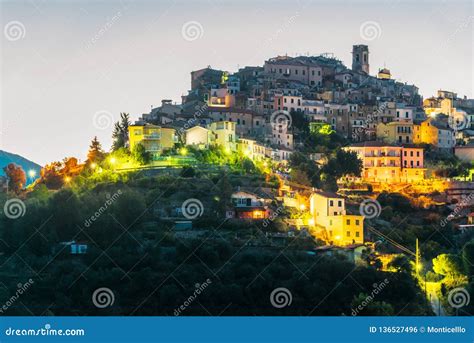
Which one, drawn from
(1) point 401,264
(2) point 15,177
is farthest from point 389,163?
(2) point 15,177

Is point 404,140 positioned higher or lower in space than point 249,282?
higher

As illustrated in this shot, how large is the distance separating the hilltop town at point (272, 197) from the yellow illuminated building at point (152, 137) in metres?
0.05

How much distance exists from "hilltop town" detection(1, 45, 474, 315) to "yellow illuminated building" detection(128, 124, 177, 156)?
0.17 ft

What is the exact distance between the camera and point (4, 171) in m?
37.5

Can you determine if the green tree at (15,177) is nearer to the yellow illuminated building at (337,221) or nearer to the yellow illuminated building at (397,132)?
the yellow illuminated building at (337,221)

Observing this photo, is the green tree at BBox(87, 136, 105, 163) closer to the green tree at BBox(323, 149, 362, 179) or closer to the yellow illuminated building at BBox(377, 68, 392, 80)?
the green tree at BBox(323, 149, 362, 179)

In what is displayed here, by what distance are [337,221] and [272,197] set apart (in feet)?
9.36

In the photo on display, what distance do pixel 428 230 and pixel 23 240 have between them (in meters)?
11.1

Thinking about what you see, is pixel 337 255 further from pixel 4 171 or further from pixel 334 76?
pixel 334 76

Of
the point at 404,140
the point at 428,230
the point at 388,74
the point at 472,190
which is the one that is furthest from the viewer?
the point at 388,74

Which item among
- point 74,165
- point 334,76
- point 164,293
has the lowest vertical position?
point 164,293

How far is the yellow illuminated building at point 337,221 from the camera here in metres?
30.8

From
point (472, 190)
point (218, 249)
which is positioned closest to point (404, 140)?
point (472, 190)

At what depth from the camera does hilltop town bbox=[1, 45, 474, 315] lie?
87.8 feet
